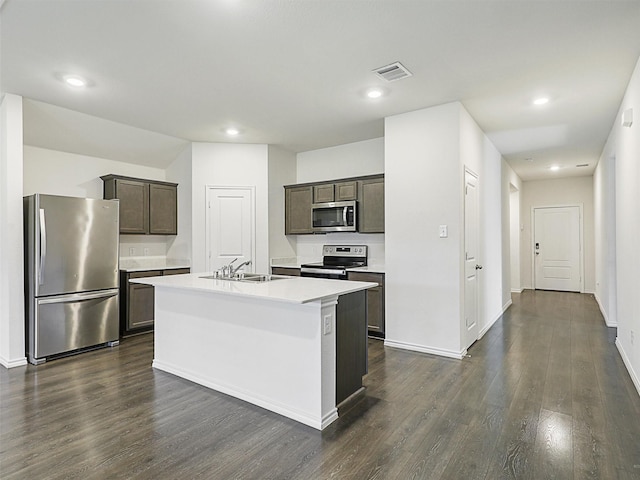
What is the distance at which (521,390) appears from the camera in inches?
118

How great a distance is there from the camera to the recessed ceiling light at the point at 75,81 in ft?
10.6

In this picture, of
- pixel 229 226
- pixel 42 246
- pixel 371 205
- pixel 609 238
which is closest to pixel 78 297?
pixel 42 246

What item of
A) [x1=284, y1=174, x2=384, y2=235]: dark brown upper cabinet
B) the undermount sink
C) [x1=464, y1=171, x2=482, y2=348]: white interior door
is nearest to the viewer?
the undermount sink

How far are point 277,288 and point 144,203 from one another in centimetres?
335

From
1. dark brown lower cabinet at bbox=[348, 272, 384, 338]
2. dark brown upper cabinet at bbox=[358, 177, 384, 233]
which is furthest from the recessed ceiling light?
dark brown lower cabinet at bbox=[348, 272, 384, 338]

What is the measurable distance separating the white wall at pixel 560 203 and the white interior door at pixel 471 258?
16.8 ft

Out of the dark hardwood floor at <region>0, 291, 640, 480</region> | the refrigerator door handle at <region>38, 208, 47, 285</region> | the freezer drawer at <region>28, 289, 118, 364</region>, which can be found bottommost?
the dark hardwood floor at <region>0, 291, 640, 480</region>

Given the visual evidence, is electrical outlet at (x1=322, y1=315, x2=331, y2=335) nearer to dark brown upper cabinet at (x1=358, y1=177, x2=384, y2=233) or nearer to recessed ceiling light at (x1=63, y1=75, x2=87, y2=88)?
dark brown upper cabinet at (x1=358, y1=177, x2=384, y2=233)

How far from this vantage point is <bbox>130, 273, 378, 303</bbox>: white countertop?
237 centimetres

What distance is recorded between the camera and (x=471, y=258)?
13.9ft

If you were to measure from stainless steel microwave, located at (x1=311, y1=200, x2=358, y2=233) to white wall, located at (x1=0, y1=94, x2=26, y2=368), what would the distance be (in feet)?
11.3

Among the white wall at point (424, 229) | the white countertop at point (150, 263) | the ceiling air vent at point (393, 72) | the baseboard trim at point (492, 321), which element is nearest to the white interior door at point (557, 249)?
the baseboard trim at point (492, 321)

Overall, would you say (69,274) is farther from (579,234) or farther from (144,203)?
(579,234)

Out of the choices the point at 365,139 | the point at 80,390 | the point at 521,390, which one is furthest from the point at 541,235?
the point at 80,390
